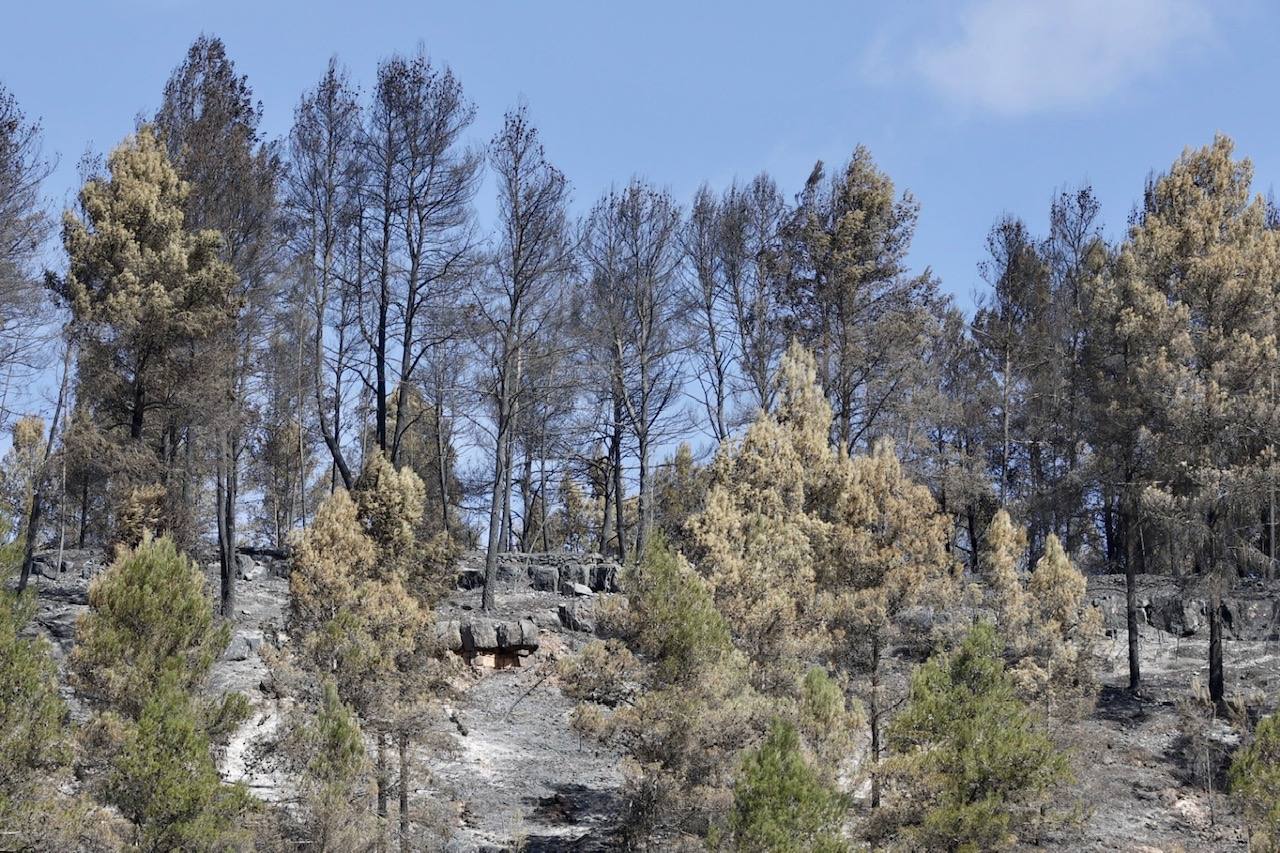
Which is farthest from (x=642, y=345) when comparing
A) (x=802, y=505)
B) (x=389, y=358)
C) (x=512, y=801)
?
(x=512, y=801)

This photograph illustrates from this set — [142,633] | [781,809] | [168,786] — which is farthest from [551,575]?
[168,786]

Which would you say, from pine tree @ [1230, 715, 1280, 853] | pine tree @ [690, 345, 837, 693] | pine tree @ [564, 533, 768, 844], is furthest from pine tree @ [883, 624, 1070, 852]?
pine tree @ [1230, 715, 1280, 853]

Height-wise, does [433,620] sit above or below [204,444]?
below

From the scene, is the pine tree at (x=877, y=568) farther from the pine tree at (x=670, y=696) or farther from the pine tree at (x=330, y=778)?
the pine tree at (x=330, y=778)

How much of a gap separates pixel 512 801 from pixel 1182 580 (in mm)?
16998

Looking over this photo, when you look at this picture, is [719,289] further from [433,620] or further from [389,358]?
[433,620]

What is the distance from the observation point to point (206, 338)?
26156 mm

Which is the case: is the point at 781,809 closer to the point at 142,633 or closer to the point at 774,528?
the point at 774,528

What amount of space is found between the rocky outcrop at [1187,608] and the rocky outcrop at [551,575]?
42.1 feet

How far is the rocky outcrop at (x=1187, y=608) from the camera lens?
31.5 meters

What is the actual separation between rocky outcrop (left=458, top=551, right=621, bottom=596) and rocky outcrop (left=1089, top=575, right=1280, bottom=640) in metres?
12.8

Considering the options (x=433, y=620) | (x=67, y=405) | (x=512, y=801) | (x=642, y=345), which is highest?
(x=642, y=345)

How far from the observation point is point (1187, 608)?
109 ft

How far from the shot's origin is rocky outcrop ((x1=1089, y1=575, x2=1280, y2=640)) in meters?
31.5
